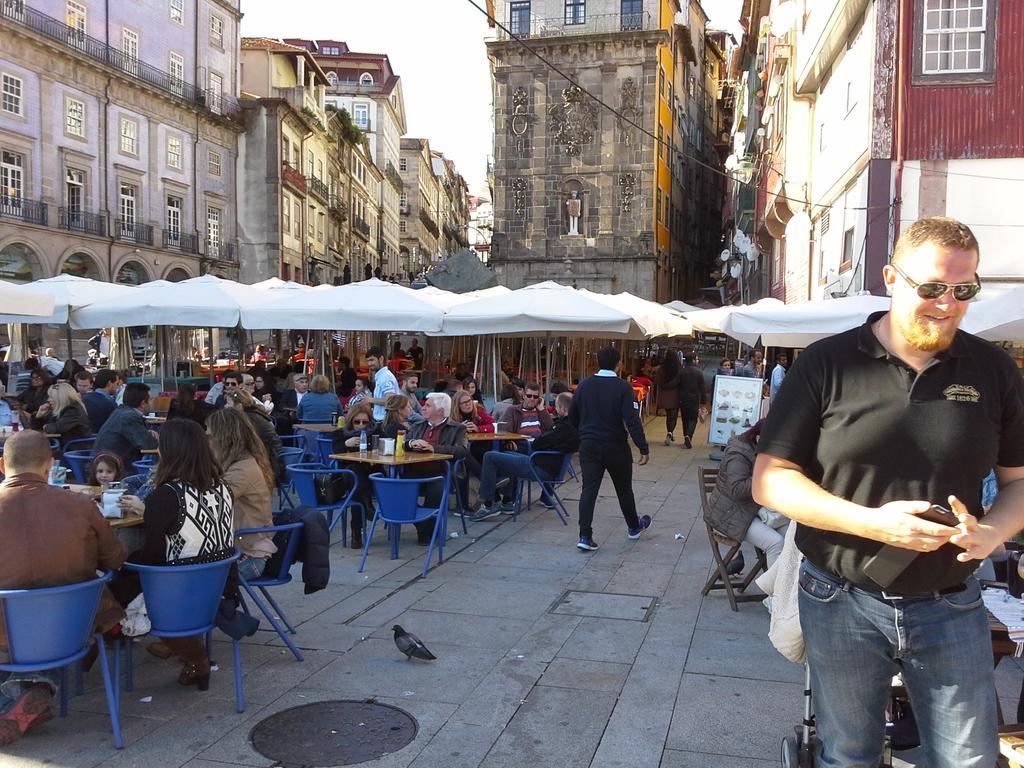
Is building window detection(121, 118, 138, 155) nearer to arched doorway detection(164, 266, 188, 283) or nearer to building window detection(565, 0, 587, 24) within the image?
arched doorway detection(164, 266, 188, 283)

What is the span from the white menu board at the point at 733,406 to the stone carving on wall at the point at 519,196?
26.5 metres

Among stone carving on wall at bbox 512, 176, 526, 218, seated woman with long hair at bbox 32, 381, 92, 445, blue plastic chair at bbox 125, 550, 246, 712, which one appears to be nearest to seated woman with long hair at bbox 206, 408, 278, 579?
blue plastic chair at bbox 125, 550, 246, 712

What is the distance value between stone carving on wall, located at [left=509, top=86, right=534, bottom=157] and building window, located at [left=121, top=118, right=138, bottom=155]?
1528 centimetres

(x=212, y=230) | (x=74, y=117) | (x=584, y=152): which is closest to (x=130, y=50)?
→ (x=74, y=117)

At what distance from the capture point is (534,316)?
1220 cm

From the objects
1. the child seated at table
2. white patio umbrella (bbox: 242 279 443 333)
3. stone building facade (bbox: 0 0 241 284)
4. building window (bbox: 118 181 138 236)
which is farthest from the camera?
building window (bbox: 118 181 138 236)

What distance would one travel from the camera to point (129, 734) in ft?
13.6

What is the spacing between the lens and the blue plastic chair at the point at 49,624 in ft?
12.5

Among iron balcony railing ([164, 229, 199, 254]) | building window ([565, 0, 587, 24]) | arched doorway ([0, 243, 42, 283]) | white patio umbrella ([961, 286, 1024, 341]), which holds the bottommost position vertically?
white patio umbrella ([961, 286, 1024, 341])

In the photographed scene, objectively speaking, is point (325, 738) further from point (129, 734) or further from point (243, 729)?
point (129, 734)

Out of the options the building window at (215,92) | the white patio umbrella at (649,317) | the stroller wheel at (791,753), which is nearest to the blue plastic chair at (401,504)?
the stroller wheel at (791,753)

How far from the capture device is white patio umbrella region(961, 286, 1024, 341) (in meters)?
8.45

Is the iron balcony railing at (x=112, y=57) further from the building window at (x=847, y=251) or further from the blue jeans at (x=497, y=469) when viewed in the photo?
the blue jeans at (x=497, y=469)

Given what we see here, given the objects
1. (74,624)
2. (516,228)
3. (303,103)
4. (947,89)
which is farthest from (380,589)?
(303,103)
